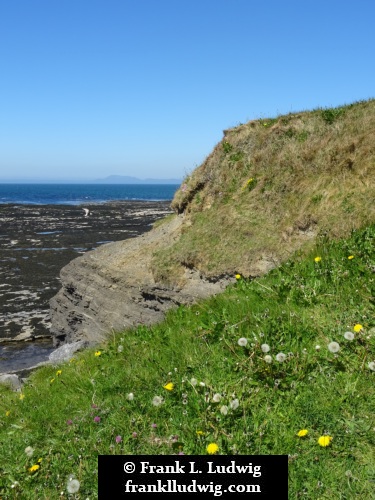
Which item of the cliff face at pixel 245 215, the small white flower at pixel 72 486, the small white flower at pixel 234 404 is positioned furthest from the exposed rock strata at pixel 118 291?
the small white flower at pixel 72 486

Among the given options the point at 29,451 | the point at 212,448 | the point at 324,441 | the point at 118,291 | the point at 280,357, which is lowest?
the point at 118,291

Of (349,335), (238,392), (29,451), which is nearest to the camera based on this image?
(29,451)

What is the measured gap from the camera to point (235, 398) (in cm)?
437

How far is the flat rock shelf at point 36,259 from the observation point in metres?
18.9

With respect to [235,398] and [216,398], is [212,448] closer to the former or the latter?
[216,398]

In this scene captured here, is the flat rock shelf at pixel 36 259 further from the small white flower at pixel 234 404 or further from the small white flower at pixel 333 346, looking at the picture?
the small white flower at pixel 333 346

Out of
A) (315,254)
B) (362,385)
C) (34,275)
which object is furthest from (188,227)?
(34,275)

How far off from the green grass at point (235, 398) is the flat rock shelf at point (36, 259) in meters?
11.7

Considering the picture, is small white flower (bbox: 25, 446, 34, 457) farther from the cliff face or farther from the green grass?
the cliff face

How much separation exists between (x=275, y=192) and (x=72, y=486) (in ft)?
34.6

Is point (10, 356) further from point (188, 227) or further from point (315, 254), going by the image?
point (315, 254)

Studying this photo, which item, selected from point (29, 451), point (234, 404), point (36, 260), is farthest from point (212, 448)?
point (36, 260)

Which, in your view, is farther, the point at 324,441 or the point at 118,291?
the point at 118,291

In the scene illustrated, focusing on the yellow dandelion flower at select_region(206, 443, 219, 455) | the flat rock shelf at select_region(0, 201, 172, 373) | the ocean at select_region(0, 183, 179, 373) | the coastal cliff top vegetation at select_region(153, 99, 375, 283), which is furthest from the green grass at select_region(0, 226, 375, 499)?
the flat rock shelf at select_region(0, 201, 172, 373)
